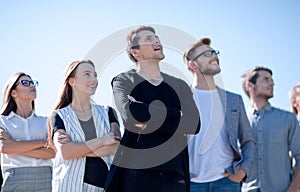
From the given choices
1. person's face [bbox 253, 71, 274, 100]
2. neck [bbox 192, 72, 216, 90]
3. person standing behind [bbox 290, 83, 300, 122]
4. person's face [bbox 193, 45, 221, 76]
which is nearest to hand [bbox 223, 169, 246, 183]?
neck [bbox 192, 72, 216, 90]

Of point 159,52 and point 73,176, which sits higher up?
point 159,52

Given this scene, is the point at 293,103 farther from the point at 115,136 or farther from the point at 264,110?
the point at 115,136

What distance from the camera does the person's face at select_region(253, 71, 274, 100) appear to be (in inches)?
226

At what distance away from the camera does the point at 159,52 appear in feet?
13.3

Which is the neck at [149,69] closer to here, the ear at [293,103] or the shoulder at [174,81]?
the shoulder at [174,81]

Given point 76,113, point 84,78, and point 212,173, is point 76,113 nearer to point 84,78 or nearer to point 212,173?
point 84,78

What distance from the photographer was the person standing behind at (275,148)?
5430 mm

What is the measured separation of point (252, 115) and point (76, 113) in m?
2.30

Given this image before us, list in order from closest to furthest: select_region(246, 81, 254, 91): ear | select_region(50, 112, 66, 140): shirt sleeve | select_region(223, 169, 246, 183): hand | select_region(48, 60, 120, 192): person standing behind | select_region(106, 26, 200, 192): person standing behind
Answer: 1. select_region(106, 26, 200, 192): person standing behind
2. select_region(48, 60, 120, 192): person standing behind
3. select_region(50, 112, 66, 140): shirt sleeve
4. select_region(223, 169, 246, 183): hand
5. select_region(246, 81, 254, 91): ear

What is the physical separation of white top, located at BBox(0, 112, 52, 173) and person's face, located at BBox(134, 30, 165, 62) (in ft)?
5.36

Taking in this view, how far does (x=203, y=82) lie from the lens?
4883 millimetres

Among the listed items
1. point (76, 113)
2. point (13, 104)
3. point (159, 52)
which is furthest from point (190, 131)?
point (13, 104)

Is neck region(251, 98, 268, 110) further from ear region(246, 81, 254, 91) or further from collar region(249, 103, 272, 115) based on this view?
ear region(246, 81, 254, 91)

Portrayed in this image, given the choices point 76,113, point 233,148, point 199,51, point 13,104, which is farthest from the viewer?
point 13,104
